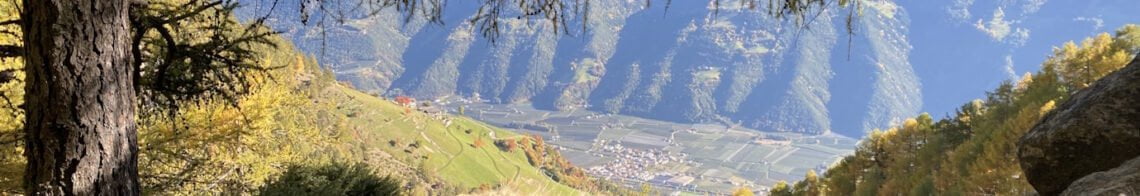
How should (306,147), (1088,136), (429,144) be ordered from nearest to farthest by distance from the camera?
(1088,136) < (306,147) < (429,144)

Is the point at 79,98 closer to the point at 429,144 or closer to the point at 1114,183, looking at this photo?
the point at 1114,183

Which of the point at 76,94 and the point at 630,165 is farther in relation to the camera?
the point at 630,165

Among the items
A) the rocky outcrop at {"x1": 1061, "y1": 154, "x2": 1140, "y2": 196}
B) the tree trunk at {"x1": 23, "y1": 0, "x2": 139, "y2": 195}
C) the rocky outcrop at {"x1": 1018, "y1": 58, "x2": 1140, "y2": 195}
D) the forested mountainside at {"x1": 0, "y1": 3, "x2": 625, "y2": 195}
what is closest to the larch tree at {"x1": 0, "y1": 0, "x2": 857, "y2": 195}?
the tree trunk at {"x1": 23, "y1": 0, "x2": 139, "y2": 195}

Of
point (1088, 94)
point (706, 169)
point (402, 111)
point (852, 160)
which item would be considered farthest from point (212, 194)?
point (706, 169)

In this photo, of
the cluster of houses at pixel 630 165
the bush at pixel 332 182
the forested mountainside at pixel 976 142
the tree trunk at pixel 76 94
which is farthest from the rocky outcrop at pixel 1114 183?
the cluster of houses at pixel 630 165

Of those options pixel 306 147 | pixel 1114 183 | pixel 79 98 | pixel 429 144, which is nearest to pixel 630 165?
pixel 429 144

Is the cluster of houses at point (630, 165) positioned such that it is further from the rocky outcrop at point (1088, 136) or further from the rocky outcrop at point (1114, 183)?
the rocky outcrop at point (1114, 183)
